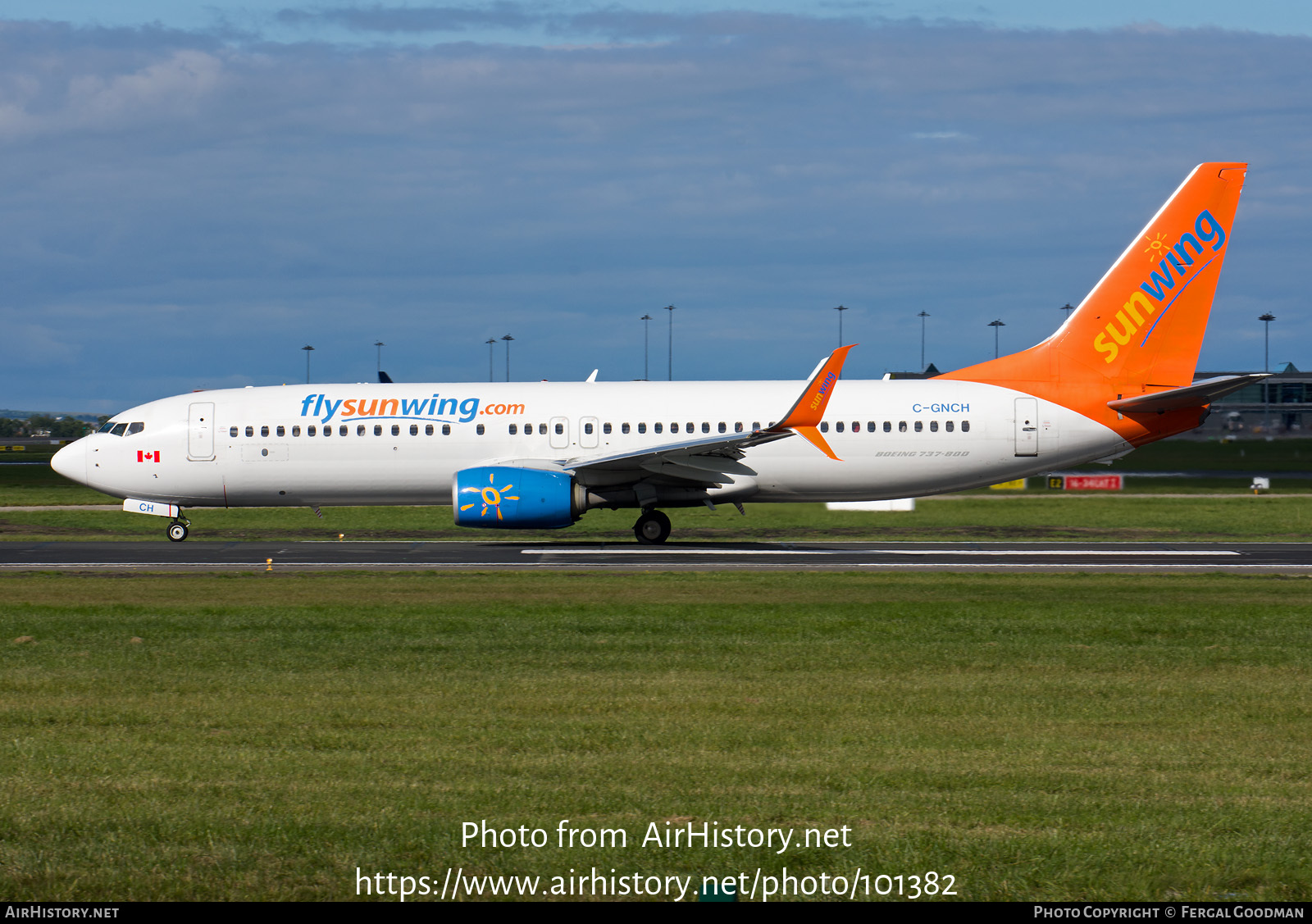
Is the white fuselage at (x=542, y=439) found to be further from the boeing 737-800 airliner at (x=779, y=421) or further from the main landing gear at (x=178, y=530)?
the main landing gear at (x=178, y=530)

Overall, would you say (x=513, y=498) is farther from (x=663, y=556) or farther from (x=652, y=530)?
(x=652, y=530)

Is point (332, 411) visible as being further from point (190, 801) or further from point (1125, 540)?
point (190, 801)

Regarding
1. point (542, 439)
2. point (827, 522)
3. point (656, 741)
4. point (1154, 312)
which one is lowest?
point (656, 741)

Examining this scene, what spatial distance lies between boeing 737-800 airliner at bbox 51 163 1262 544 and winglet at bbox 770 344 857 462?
92 centimetres

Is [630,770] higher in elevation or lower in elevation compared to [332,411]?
lower

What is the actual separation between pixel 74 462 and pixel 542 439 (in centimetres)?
1227

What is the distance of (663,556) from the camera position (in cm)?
2789

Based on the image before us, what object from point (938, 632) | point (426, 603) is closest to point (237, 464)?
point (426, 603)

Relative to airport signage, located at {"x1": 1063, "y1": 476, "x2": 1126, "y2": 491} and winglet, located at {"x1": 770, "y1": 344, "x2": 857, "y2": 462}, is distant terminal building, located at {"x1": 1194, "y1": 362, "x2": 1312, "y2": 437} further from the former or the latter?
winglet, located at {"x1": 770, "y1": 344, "x2": 857, "y2": 462}

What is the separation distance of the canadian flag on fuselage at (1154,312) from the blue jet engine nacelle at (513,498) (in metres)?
11.3

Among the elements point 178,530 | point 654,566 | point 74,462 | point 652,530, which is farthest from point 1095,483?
point 74,462

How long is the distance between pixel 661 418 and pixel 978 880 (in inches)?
970

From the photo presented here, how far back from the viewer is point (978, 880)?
644 centimetres

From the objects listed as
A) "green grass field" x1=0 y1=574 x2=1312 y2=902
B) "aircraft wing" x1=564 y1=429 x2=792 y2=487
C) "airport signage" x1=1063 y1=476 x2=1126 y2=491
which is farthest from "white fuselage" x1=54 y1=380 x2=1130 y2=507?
"airport signage" x1=1063 y1=476 x2=1126 y2=491
